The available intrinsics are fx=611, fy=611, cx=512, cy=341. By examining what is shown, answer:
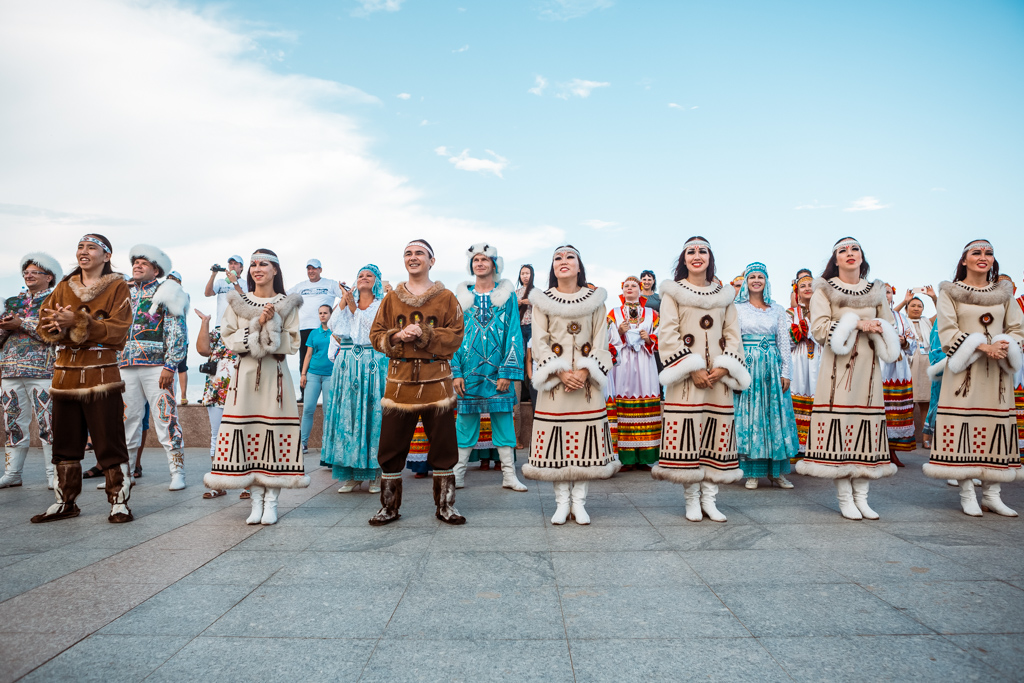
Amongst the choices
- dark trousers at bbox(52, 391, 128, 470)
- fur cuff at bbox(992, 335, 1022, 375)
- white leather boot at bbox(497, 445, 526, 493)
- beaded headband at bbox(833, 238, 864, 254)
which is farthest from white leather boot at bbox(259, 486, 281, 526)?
fur cuff at bbox(992, 335, 1022, 375)

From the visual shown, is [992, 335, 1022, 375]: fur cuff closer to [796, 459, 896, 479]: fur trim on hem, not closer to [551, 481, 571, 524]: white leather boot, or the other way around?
[796, 459, 896, 479]: fur trim on hem

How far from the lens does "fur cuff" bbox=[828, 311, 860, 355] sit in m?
4.73

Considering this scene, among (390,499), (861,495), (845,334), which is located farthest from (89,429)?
(861,495)

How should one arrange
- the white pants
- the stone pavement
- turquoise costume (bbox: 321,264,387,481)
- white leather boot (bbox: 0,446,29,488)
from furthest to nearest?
1. white leather boot (bbox: 0,446,29,488)
2. the white pants
3. turquoise costume (bbox: 321,264,387,481)
4. the stone pavement

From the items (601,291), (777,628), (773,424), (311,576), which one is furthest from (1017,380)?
(311,576)

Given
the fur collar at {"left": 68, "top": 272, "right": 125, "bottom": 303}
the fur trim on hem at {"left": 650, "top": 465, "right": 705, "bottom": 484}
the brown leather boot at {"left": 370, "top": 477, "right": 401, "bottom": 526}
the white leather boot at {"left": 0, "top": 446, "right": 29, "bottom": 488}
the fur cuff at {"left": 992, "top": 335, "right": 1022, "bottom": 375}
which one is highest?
the fur collar at {"left": 68, "top": 272, "right": 125, "bottom": 303}

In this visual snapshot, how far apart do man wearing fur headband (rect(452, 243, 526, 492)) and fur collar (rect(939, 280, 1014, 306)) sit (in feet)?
12.5

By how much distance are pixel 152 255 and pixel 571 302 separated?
4.22 m

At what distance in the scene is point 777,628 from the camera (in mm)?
2688

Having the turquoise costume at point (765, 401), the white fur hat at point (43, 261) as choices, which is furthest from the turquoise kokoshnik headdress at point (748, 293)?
the white fur hat at point (43, 261)

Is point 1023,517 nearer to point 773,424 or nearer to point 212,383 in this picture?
point 773,424

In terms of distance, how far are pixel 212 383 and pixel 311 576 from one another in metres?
4.08

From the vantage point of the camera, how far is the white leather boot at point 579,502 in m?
4.64

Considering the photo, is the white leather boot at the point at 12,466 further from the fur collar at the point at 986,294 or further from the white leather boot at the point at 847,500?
the fur collar at the point at 986,294
